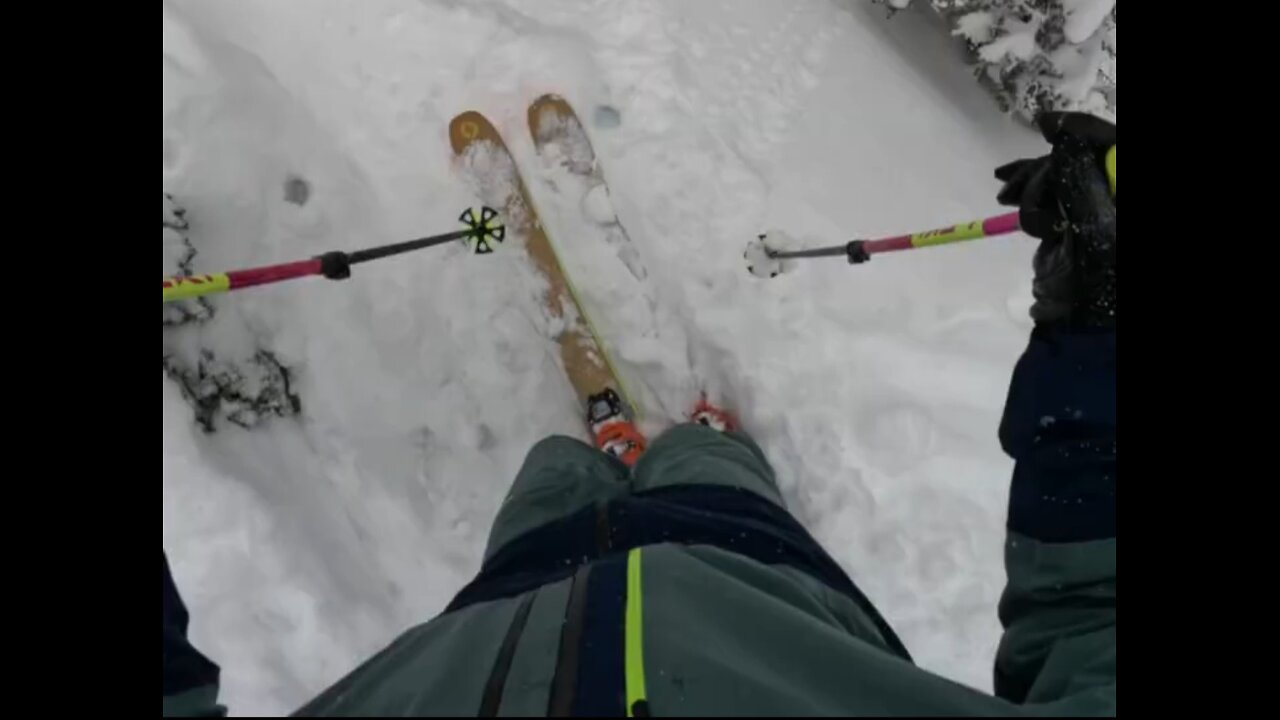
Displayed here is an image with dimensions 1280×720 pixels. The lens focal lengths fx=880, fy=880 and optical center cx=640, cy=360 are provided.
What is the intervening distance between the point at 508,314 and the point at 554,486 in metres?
1.14

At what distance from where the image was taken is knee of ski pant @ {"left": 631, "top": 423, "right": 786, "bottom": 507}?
2.20 metres

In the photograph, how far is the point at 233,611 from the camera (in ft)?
7.31

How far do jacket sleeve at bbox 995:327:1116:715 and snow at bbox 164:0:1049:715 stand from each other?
1.35m

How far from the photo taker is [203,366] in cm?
262

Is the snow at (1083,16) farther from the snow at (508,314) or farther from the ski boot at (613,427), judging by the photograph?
the ski boot at (613,427)

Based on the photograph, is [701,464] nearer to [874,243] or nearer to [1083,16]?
[874,243]

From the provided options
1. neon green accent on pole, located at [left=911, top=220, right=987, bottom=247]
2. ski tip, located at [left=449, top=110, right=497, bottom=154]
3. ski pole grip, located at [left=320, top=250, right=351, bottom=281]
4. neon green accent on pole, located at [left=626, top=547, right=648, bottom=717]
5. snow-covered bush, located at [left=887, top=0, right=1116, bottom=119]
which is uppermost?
snow-covered bush, located at [left=887, top=0, right=1116, bottom=119]

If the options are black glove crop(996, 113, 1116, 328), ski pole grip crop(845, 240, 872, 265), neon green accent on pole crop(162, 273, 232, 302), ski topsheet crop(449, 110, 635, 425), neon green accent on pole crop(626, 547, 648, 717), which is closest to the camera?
neon green accent on pole crop(626, 547, 648, 717)

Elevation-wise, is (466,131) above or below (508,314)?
above

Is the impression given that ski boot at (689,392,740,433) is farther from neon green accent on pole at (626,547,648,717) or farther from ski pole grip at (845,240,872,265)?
neon green accent on pole at (626,547,648,717)

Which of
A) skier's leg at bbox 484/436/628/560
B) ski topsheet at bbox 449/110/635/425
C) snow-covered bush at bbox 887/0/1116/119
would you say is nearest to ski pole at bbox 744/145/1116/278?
ski topsheet at bbox 449/110/635/425

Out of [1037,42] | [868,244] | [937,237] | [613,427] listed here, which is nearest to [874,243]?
[868,244]
